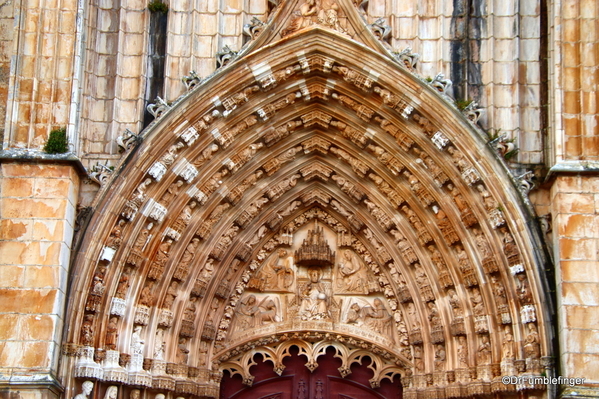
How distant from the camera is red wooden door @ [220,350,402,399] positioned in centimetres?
1141

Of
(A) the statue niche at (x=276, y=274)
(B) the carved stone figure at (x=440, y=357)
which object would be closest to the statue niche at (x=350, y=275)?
(A) the statue niche at (x=276, y=274)

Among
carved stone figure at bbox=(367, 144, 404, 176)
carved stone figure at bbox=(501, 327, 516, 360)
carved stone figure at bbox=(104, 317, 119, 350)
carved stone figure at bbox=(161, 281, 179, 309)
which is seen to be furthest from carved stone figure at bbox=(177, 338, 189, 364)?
carved stone figure at bbox=(501, 327, 516, 360)

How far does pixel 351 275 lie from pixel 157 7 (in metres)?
3.81

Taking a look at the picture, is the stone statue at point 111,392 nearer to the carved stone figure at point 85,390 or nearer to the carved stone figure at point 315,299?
the carved stone figure at point 85,390

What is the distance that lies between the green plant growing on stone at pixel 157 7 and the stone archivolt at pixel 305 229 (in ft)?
3.77

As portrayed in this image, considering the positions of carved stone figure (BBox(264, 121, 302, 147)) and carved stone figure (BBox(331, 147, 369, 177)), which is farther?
carved stone figure (BBox(331, 147, 369, 177))

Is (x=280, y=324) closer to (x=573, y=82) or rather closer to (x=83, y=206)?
(x=83, y=206)

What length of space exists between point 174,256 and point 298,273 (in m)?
1.54

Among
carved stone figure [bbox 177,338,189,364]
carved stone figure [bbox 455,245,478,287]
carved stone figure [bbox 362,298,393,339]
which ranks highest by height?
carved stone figure [bbox 455,245,478,287]

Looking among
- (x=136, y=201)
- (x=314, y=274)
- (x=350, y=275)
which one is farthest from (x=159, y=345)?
(x=350, y=275)

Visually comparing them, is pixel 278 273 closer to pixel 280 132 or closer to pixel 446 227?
pixel 280 132

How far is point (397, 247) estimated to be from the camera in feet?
37.7

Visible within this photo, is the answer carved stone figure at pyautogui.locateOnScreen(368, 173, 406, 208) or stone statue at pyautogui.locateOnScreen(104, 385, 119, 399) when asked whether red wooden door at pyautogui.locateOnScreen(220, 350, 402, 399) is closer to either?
stone statue at pyautogui.locateOnScreen(104, 385, 119, 399)

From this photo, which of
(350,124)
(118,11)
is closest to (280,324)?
(350,124)
